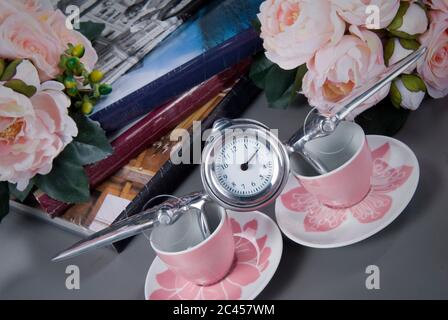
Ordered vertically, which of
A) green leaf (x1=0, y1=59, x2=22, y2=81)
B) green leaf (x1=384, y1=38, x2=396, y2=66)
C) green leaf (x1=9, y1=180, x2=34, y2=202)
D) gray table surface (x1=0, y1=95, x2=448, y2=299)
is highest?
green leaf (x1=0, y1=59, x2=22, y2=81)

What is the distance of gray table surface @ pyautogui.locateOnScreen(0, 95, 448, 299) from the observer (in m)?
0.47

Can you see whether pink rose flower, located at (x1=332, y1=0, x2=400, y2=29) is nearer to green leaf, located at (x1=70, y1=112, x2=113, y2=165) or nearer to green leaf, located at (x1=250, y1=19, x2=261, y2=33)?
green leaf, located at (x1=250, y1=19, x2=261, y2=33)

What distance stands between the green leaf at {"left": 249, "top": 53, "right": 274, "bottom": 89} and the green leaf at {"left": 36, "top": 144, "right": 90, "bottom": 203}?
20 cm

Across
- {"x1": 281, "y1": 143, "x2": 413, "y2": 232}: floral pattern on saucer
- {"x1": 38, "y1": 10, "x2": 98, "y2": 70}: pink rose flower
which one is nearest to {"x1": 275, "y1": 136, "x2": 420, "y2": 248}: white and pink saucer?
{"x1": 281, "y1": 143, "x2": 413, "y2": 232}: floral pattern on saucer

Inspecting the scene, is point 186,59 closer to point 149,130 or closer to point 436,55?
point 149,130

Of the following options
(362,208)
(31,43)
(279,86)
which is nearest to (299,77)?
(279,86)

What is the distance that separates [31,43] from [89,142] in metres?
0.10

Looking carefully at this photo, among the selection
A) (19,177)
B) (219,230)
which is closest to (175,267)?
(219,230)

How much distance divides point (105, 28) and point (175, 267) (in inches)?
10.7

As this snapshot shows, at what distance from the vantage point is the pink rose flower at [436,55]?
1.65 ft

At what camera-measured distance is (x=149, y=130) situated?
0.59 meters

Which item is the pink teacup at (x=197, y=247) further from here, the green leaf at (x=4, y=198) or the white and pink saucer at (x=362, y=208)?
the green leaf at (x=4, y=198)

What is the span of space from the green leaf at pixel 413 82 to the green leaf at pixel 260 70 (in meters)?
0.14

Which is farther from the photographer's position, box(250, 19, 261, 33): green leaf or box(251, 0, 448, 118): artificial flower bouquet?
box(250, 19, 261, 33): green leaf
